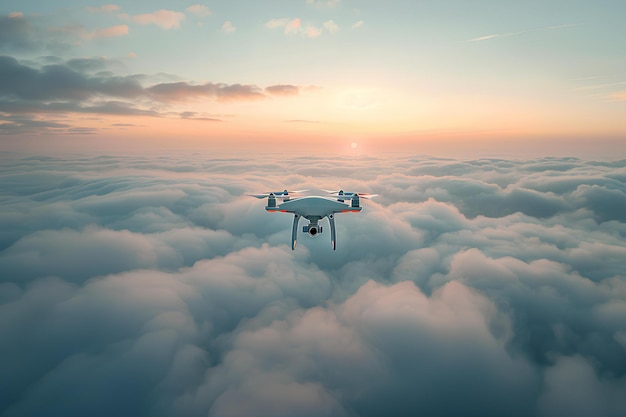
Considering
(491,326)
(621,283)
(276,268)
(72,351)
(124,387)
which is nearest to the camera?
(124,387)

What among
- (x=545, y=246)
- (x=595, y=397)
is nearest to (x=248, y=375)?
(x=595, y=397)

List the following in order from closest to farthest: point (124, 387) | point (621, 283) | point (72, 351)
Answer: point (124, 387)
point (72, 351)
point (621, 283)

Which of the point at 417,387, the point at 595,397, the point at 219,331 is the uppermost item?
the point at 219,331

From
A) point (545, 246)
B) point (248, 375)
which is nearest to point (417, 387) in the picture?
point (248, 375)

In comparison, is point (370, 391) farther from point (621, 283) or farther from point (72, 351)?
point (621, 283)

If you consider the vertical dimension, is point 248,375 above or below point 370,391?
above

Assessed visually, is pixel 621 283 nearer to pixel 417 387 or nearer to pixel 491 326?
pixel 491 326

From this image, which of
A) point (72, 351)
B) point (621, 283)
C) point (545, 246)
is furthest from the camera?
point (545, 246)

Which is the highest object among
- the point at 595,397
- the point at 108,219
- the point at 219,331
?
the point at 108,219

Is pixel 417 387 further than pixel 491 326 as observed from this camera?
No
